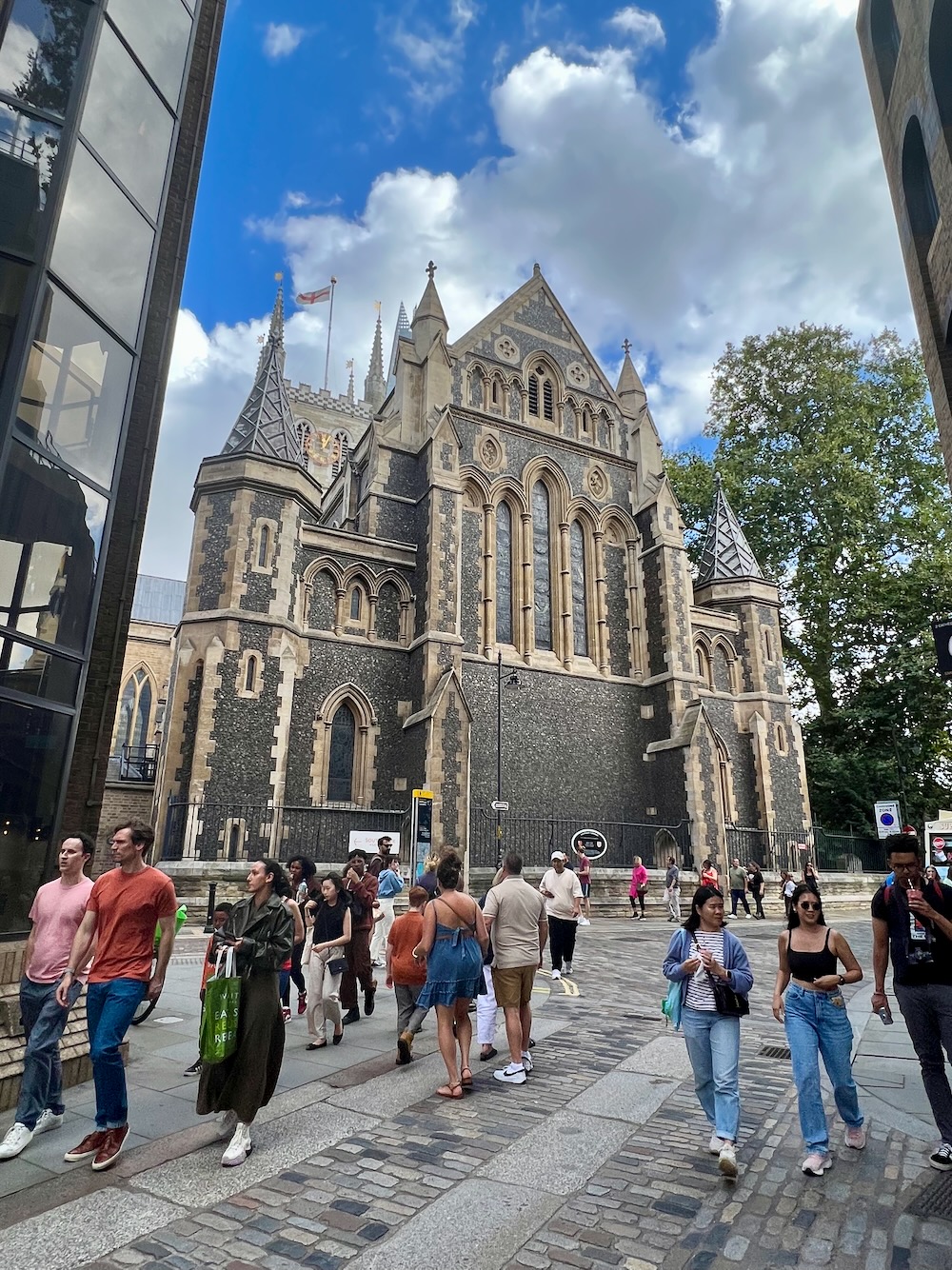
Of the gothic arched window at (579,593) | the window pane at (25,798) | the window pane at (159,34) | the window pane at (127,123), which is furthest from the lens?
the gothic arched window at (579,593)

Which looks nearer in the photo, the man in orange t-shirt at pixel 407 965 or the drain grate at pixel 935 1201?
the drain grate at pixel 935 1201

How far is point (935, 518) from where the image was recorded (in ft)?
92.0

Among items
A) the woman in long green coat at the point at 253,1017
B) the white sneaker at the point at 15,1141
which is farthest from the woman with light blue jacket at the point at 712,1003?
the white sneaker at the point at 15,1141

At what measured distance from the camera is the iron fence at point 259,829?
15.7 metres

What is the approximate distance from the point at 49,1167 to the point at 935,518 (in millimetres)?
31559

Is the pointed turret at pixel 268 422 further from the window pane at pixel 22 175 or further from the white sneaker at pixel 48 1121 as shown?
the white sneaker at pixel 48 1121

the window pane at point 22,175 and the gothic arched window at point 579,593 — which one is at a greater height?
the gothic arched window at point 579,593

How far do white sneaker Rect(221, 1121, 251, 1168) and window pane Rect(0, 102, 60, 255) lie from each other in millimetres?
6119

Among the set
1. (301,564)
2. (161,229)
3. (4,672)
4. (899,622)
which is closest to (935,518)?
(899,622)

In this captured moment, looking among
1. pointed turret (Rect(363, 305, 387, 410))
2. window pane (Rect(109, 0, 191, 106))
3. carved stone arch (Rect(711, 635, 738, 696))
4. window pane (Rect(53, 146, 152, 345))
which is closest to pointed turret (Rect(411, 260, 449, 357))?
carved stone arch (Rect(711, 635, 738, 696))

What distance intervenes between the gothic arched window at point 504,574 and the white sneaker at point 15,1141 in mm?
18033

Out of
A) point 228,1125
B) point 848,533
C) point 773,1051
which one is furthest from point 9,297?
point 848,533

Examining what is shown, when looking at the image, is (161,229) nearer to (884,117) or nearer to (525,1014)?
(525,1014)

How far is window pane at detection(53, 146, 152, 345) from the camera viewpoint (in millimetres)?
6156
